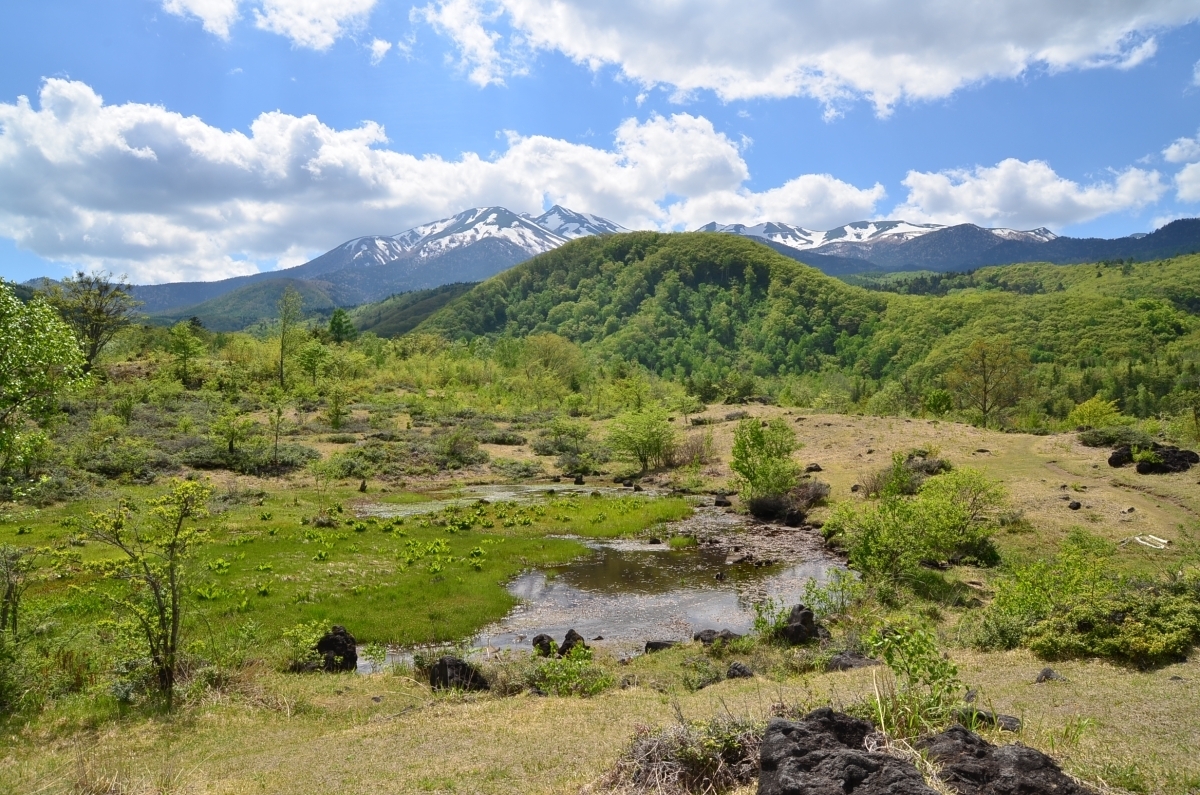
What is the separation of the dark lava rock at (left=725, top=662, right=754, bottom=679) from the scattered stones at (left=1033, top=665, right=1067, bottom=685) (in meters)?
5.66

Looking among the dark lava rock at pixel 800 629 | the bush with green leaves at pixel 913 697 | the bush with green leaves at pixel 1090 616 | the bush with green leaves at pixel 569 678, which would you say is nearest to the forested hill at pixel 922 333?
the bush with green leaves at pixel 1090 616

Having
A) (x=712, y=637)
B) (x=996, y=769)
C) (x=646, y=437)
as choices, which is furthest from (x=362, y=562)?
(x=646, y=437)

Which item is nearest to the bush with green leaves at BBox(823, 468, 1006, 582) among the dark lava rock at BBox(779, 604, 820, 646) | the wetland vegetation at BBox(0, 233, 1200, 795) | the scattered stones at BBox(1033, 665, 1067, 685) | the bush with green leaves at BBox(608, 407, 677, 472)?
the wetland vegetation at BBox(0, 233, 1200, 795)

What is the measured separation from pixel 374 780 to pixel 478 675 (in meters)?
5.85

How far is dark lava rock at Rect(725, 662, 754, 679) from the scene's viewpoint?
1472 centimetres

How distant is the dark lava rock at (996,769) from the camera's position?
6.23 m

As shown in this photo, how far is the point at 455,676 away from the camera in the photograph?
48.6ft

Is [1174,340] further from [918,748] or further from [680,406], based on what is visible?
[918,748]

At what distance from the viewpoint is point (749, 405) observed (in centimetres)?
8350

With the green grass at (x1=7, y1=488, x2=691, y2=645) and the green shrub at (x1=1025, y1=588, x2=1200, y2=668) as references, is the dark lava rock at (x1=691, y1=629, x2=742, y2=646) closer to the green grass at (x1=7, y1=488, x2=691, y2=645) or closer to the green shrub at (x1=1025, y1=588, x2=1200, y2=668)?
the green shrub at (x1=1025, y1=588, x2=1200, y2=668)

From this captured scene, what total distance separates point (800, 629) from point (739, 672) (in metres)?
4.06

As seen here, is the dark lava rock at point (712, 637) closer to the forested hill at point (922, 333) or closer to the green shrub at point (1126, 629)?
the green shrub at point (1126, 629)

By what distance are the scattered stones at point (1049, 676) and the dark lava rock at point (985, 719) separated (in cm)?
345

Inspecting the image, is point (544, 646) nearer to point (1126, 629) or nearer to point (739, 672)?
point (739, 672)
